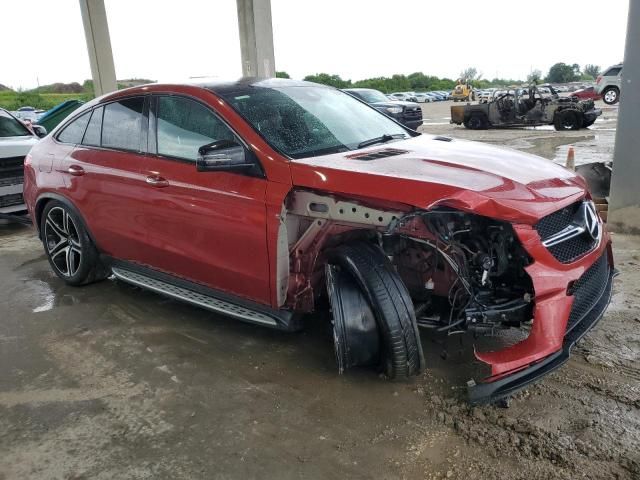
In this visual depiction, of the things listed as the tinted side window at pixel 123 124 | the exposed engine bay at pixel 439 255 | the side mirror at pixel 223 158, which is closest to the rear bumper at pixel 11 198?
the tinted side window at pixel 123 124

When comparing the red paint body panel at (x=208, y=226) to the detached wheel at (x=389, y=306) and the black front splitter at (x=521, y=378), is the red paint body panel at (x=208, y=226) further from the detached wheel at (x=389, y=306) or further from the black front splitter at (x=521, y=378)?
the black front splitter at (x=521, y=378)

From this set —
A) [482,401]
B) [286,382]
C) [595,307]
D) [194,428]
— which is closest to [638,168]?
[595,307]

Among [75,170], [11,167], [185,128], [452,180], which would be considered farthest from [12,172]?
[452,180]

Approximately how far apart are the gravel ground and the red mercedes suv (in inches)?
10.2

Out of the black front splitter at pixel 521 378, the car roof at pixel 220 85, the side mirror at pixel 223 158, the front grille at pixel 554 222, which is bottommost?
the black front splitter at pixel 521 378

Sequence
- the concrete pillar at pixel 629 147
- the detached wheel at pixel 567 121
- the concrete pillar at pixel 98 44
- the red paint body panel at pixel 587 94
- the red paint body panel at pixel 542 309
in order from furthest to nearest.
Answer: the red paint body panel at pixel 587 94 < the detached wheel at pixel 567 121 < the concrete pillar at pixel 98 44 < the concrete pillar at pixel 629 147 < the red paint body panel at pixel 542 309

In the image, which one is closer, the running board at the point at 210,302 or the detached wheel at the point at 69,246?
the running board at the point at 210,302

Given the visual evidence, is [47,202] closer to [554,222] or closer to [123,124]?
[123,124]

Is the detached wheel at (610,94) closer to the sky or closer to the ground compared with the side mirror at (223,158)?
closer to the ground

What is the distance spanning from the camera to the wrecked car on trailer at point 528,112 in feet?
53.8

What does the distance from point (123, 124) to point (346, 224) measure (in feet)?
6.91

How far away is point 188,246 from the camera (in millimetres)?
3521

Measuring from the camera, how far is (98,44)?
15820mm

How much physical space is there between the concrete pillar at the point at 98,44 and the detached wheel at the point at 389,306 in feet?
50.5
